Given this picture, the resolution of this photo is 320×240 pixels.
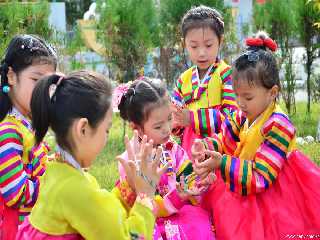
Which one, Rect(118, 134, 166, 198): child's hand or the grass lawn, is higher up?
Rect(118, 134, 166, 198): child's hand

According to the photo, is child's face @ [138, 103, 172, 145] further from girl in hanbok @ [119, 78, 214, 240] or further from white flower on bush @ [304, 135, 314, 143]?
white flower on bush @ [304, 135, 314, 143]

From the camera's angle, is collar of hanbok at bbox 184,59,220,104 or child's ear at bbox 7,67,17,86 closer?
child's ear at bbox 7,67,17,86

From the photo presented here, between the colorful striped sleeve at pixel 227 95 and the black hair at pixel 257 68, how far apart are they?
0.54m

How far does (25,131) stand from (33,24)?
529 cm

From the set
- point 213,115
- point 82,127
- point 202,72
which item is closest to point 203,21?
point 202,72

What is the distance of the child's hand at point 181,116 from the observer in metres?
3.51

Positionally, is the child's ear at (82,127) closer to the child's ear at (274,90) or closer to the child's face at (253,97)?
the child's face at (253,97)

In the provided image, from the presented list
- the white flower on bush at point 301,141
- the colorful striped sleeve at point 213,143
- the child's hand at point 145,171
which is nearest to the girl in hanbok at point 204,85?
the colorful striped sleeve at point 213,143

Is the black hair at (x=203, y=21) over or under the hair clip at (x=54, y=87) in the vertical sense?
over

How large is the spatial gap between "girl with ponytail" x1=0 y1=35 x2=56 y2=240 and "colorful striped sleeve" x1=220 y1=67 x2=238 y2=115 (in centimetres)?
111

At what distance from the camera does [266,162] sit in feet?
9.42

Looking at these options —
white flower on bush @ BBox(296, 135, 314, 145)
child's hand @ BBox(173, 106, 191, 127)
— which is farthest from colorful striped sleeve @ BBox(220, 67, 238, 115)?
white flower on bush @ BBox(296, 135, 314, 145)

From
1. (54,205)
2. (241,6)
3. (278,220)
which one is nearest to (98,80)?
(54,205)

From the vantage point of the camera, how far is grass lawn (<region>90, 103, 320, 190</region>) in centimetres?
529
